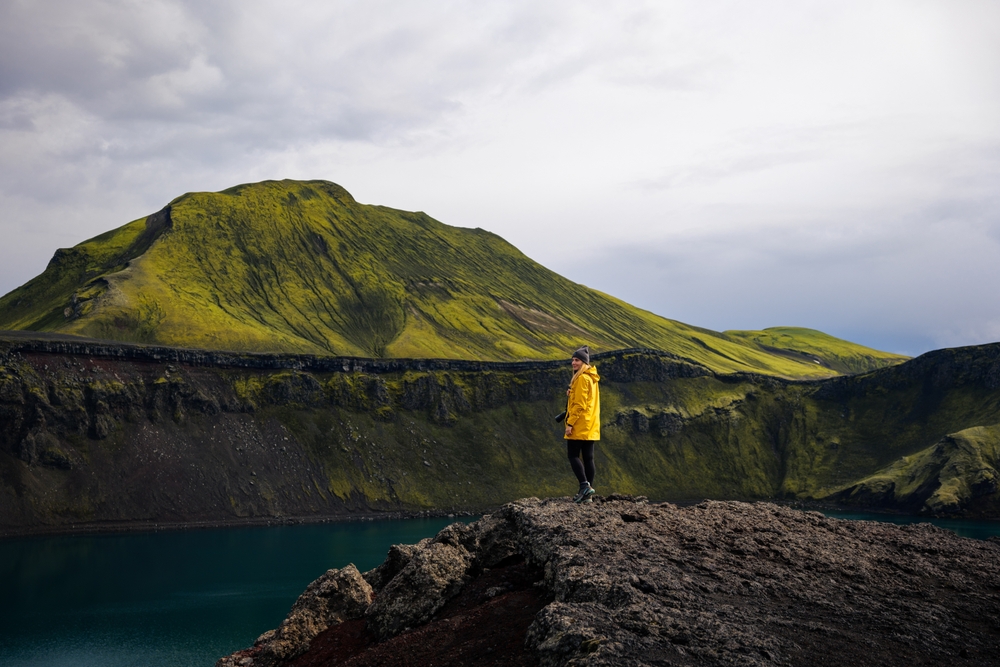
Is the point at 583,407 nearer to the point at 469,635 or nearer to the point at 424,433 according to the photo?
the point at 469,635

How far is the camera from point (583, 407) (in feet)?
60.8

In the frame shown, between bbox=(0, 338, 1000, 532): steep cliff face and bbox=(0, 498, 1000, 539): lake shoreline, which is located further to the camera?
bbox=(0, 338, 1000, 532): steep cliff face

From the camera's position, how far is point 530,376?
169 meters

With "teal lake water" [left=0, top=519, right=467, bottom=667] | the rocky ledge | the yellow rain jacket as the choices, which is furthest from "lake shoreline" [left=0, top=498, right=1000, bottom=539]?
the rocky ledge

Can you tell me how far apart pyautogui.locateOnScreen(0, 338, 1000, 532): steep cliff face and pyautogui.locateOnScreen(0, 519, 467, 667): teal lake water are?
1328cm

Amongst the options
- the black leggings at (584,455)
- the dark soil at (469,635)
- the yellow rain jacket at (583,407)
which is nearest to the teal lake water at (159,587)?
the dark soil at (469,635)

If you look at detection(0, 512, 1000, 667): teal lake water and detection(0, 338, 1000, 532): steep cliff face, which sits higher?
detection(0, 338, 1000, 532): steep cliff face

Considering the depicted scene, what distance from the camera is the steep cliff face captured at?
4675 inches

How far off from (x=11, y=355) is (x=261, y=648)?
12868cm

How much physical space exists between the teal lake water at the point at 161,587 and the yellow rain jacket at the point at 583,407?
4005 cm

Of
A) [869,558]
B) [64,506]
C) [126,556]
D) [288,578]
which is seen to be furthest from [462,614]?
[64,506]

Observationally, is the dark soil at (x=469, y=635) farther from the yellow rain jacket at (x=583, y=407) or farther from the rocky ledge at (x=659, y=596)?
the yellow rain jacket at (x=583, y=407)

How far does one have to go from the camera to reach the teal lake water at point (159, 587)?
176ft

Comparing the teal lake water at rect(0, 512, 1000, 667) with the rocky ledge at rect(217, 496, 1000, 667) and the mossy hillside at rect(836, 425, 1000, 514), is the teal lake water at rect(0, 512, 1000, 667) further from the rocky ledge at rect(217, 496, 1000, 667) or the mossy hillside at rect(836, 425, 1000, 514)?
the rocky ledge at rect(217, 496, 1000, 667)
